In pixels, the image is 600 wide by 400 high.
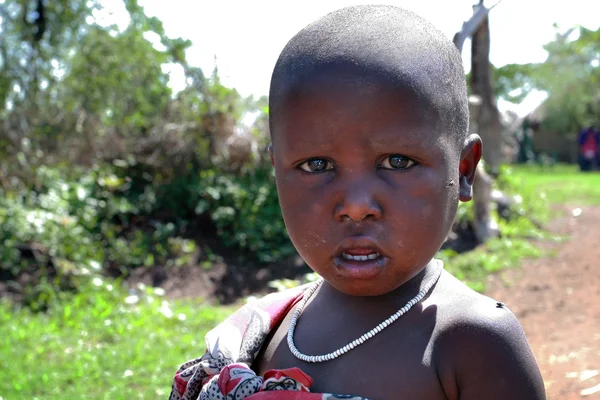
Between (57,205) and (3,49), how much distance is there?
5.42 feet

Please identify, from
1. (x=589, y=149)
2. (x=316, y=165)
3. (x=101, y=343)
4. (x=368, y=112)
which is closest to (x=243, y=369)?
(x=316, y=165)

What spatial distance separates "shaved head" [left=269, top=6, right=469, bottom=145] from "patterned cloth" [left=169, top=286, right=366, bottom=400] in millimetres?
590

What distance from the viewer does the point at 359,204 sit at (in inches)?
58.1

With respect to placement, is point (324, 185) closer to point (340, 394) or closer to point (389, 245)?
point (389, 245)

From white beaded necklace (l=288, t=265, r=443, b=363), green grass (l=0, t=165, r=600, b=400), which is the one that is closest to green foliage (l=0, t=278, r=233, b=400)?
green grass (l=0, t=165, r=600, b=400)

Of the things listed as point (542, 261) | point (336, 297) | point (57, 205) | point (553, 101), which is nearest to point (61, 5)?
point (57, 205)

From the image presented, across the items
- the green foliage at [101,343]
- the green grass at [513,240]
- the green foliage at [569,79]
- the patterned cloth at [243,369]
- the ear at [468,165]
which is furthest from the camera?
the green foliage at [569,79]

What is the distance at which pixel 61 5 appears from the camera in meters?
7.00

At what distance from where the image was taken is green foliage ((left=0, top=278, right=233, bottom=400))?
3.84m

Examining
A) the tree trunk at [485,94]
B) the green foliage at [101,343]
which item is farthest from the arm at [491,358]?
the tree trunk at [485,94]

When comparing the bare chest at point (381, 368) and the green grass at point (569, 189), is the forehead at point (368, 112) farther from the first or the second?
the green grass at point (569, 189)

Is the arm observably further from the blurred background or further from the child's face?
the blurred background

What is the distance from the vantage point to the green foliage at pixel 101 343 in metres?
3.84

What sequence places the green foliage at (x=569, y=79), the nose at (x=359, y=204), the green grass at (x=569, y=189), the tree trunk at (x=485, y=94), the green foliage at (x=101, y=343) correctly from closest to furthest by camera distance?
the nose at (x=359, y=204), the green foliage at (x=101, y=343), the tree trunk at (x=485, y=94), the green grass at (x=569, y=189), the green foliage at (x=569, y=79)
